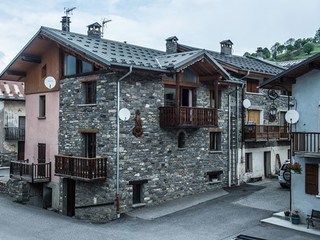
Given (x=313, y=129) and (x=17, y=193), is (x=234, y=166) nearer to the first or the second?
(x=313, y=129)

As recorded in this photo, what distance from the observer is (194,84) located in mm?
20891

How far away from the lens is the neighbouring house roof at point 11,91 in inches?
1301

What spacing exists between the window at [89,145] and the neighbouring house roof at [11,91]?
16.1m

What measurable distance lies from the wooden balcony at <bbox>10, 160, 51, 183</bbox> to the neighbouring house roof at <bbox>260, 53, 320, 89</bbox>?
12.3m

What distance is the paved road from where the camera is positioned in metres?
14.5

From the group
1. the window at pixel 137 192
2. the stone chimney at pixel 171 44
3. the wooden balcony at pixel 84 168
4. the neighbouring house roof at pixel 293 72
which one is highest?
the stone chimney at pixel 171 44

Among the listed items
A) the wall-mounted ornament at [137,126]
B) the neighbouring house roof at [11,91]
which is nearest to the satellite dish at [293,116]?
the wall-mounted ornament at [137,126]

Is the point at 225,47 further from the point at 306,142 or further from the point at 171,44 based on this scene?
the point at 306,142

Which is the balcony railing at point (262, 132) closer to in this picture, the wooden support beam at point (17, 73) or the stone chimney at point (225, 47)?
the stone chimney at point (225, 47)

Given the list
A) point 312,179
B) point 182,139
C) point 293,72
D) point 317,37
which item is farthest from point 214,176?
point 317,37

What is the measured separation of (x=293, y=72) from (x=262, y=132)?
29.4 feet

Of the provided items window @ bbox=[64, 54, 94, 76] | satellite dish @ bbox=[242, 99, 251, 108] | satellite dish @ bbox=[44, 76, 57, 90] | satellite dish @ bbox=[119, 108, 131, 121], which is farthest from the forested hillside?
satellite dish @ bbox=[119, 108, 131, 121]

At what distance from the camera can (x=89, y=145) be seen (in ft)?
64.2

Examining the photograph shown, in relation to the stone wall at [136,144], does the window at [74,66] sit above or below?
above
